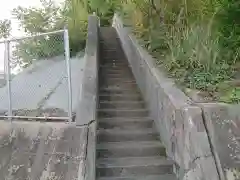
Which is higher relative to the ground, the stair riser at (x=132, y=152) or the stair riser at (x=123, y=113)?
the stair riser at (x=123, y=113)

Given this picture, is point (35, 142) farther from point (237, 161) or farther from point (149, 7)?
point (149, 7)

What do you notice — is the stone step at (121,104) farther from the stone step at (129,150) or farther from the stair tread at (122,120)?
the stone step at (129,150)

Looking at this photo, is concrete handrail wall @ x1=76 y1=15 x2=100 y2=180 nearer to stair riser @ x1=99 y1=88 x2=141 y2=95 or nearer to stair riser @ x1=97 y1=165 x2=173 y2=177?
stair riser @ x1=97 y1=165 x2=173 y2=177

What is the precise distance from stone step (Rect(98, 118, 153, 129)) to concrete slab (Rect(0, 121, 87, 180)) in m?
0.92

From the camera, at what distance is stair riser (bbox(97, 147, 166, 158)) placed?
5.40 metres

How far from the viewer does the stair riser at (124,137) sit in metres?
5.72

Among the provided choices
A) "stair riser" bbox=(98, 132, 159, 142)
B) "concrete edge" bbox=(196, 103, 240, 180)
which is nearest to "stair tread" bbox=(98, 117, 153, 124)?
"stair riser" bbox=(98, 132, 159, 142)

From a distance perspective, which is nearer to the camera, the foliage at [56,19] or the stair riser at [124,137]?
the stair riser at [124,137]

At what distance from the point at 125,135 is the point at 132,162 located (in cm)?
66

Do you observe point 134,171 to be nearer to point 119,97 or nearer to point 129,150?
point 129,150

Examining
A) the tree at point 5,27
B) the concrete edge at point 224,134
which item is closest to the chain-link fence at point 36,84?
the concrete edge at point 224,134

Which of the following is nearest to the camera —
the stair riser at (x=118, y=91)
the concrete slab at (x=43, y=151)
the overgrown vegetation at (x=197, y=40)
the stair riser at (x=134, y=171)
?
the concrete slab at (x=43, y=151)

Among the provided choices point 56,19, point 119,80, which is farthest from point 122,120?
point 56,19

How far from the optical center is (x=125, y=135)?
5781 mm
